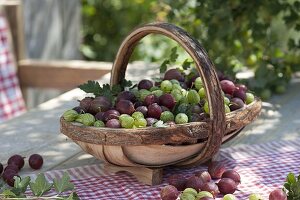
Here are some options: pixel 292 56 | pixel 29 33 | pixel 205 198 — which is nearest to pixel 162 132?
pixel 205 198

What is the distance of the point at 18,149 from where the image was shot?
2316mm

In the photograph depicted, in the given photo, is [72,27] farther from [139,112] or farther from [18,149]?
[139,112]

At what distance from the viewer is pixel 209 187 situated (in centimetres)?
174

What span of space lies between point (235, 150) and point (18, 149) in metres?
0.75

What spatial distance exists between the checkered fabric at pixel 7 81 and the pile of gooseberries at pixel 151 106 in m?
1.98

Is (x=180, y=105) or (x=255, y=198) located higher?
(x=180, y=105)

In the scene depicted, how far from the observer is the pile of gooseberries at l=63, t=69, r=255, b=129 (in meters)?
1.82

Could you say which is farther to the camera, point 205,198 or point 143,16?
point 143,16

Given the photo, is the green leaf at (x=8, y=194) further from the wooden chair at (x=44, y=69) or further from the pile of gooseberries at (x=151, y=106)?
the wooden chair at (x=44, y=69)

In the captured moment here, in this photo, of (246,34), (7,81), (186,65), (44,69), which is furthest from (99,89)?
(7,81)

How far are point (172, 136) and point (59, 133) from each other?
0.85 metres

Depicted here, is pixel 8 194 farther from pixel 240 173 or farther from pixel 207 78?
pixel 240 173

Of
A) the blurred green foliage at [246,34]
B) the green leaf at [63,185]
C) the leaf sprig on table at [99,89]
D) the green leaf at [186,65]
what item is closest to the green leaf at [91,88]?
the leaf sprig on table at [99,89]

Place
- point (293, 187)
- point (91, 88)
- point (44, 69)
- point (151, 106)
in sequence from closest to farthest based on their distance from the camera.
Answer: point (293, 187), point (151, 106), point (91, 88), point (44, 69)
